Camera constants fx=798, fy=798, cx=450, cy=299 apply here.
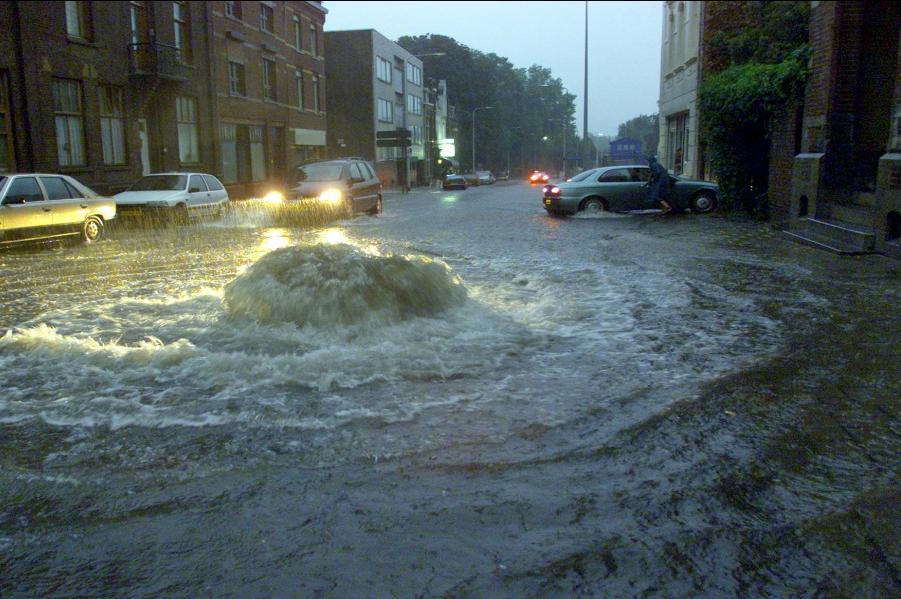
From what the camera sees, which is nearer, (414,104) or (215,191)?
(215,191)

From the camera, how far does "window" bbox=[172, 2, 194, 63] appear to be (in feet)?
94.6

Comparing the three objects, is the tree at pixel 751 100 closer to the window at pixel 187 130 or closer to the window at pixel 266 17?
the window at pixel 187 130

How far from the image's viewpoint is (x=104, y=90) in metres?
24.2

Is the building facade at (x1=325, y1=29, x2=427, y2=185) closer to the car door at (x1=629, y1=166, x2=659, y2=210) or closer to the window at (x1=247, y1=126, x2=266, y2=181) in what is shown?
the window at (x1=247, y1=126, x2=266, y2=181)

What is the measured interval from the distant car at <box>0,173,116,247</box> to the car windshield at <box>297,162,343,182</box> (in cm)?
648

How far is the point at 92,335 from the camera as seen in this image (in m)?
7.13

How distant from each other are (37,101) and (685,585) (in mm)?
22066

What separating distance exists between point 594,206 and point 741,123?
4579 mm

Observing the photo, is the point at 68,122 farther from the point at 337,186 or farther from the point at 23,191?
the point at 23,191

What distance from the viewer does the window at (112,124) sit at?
24.1 metres

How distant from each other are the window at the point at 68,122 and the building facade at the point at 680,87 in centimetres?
1916

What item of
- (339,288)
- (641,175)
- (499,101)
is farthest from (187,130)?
(499,101)

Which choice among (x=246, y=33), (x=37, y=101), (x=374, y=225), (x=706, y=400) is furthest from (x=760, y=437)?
(x=246, y=33)

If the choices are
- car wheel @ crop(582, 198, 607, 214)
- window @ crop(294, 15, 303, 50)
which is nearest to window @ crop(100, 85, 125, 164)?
car wheel @ crop(582, 198, 607, 214)
